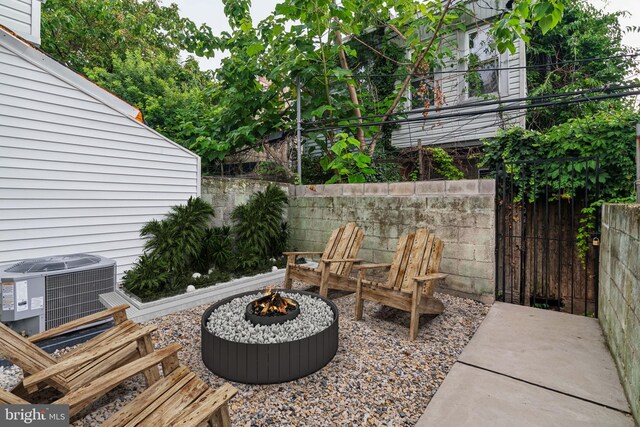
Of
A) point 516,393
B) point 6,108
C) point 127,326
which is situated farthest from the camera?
point 6,108

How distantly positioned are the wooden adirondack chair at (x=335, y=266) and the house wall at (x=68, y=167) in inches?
81.8

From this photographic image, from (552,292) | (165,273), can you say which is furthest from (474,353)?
(165,273)

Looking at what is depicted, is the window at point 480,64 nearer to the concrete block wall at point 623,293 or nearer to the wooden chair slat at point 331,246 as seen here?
the concrete block wall at point 623,293

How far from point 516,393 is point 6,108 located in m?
5.04

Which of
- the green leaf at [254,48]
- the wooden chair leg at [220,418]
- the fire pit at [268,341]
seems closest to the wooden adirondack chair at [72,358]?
the fire pit at [268,341]

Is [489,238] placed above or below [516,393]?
above

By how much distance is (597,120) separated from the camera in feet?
12.5

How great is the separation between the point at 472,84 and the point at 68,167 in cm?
741

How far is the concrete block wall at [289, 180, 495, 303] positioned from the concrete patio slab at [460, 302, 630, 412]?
1.81 feet

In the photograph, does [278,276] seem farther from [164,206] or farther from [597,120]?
[597,120]

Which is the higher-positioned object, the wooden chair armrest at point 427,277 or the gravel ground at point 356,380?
the wooden chair armrest at point 427,277

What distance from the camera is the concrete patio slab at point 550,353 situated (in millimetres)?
1937

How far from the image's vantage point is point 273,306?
2453 millimetres

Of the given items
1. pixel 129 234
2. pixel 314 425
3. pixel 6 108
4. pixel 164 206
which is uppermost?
pixel 6 108
